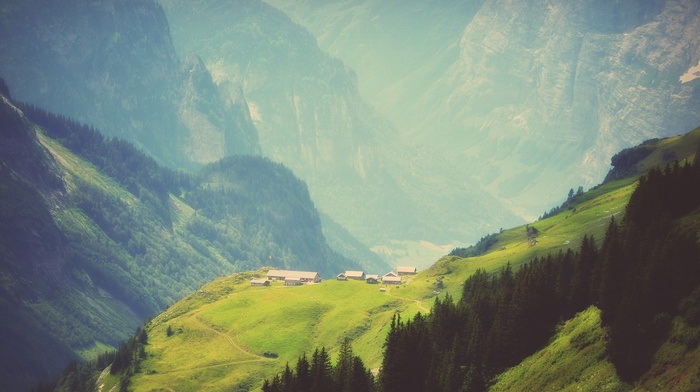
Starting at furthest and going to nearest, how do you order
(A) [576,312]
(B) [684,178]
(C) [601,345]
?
(A) [576,312]
(B) [684,178]
(C) [601,345]

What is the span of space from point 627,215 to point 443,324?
1441 inches

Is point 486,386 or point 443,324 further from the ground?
point 443,324

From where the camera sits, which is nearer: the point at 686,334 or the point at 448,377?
the point at 686,334

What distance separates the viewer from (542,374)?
112 metres

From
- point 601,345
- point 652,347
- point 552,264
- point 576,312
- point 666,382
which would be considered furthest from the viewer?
point 552,264

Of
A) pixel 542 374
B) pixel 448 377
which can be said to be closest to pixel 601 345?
pixel 542 374

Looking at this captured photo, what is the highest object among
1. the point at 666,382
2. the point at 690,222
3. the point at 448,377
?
the point at 690,222

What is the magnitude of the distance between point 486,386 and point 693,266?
37349 mm

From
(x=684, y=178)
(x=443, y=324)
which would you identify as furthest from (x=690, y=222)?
(x=443, y=324)

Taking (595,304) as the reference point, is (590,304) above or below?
above

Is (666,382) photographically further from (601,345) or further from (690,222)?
(690,222)

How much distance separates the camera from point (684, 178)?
120250 mm

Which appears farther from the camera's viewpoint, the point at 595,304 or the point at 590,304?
the point at 590,304

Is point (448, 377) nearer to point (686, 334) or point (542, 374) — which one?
point (542, 374)
